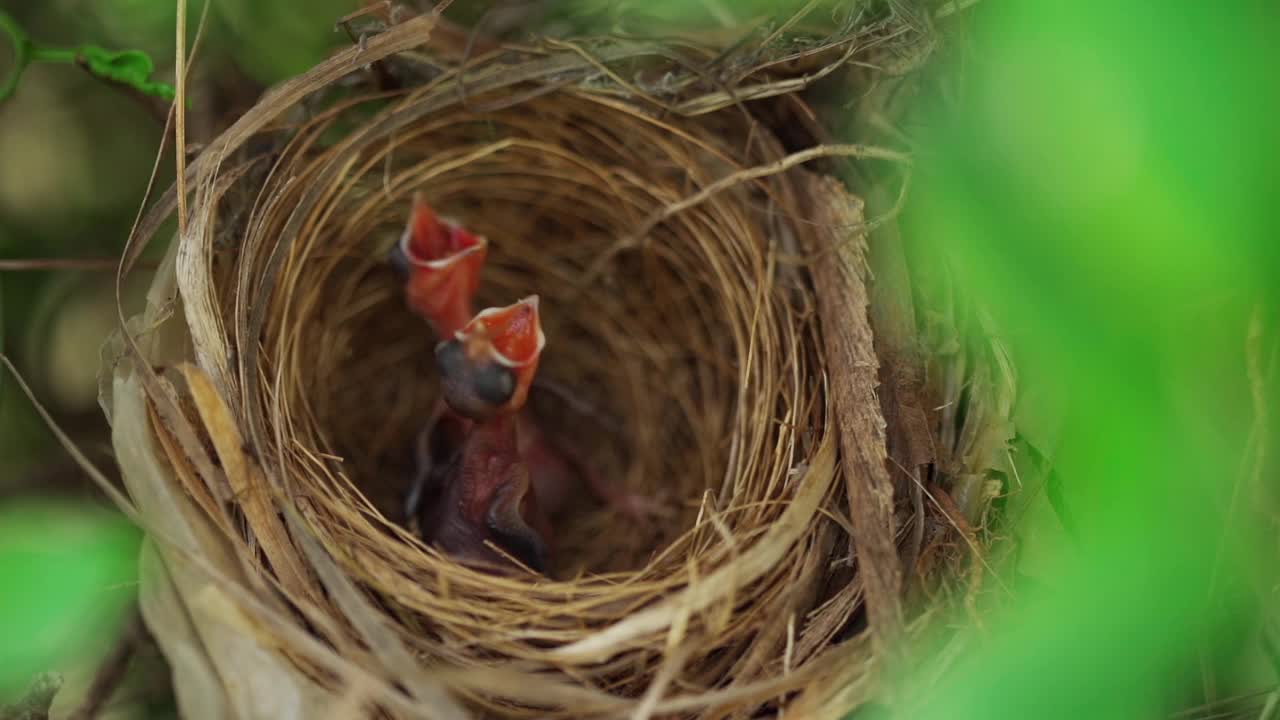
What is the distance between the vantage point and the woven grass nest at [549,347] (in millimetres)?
953

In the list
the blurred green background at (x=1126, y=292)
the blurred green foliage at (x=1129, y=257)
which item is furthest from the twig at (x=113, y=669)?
the blurred green foliage at (x=1129, y=257)

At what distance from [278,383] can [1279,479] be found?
98cm

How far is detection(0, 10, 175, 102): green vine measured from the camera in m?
1.15

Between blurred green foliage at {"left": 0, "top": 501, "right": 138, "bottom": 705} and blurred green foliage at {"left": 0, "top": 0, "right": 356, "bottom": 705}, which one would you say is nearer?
blurred green foliage at {"left": 0, "top": 501, "right": 138, "bottom": 705}

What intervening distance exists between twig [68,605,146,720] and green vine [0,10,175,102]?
2.00ft

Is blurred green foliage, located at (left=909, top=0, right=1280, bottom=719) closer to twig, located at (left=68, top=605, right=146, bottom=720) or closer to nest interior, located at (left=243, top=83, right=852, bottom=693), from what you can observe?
nest interior, located at (left=243, top=83, right=852, bottom=693)

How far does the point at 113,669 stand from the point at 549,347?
2.53 ft

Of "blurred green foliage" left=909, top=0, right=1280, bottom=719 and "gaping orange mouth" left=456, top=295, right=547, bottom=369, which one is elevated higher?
"gaping orange mouth" left=456, top=295, right=547, bottom=369

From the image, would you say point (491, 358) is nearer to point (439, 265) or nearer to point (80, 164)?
point (439, 265)

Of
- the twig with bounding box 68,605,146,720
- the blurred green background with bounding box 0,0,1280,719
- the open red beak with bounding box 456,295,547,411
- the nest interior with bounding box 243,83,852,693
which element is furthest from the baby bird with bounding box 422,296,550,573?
the blurred green background with bounding box 0,0,1280,719

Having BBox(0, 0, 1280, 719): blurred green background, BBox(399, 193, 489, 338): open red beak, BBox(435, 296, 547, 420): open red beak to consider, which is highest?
BBox(399, 193, 489, 338): open red beak

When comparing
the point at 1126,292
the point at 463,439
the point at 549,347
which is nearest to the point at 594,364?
the point at 549,347

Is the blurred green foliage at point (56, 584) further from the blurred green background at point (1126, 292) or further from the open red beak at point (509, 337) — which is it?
the blurred green background at point (1126, 292)

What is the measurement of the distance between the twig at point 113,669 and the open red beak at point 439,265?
0.52m
